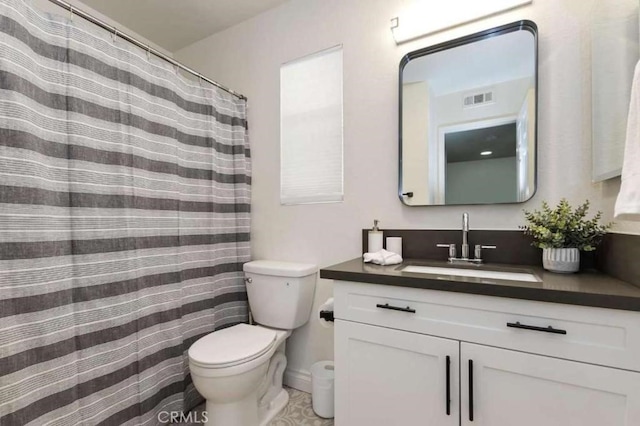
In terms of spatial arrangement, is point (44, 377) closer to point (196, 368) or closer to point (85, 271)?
point (85, 271)

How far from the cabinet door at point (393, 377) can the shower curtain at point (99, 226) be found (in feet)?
3.08

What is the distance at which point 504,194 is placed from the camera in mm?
1294

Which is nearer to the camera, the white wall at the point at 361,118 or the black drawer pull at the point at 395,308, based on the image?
the black drawer pull at the point at 395,308

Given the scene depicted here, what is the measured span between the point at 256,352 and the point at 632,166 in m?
1.48

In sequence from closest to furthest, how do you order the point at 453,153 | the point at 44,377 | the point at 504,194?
the point at 44,377 → the point at 504,194 → the point at 453,153

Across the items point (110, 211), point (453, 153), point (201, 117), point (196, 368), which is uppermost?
point (201, 117)

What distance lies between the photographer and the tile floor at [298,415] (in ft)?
4.86

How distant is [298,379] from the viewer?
71.1 inches

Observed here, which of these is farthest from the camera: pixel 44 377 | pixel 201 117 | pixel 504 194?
pixel 201 117

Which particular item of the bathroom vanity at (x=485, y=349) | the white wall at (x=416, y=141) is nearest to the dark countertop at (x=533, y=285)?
the bathroom vanity at (x=485, y=349)

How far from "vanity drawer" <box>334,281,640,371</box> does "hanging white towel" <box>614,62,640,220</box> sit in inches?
10.7

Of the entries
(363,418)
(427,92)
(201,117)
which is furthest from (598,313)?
(201,117)

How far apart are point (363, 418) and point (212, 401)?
2.34ft

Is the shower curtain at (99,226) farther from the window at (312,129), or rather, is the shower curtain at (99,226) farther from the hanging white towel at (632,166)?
the hanging white towel at (632,166)
